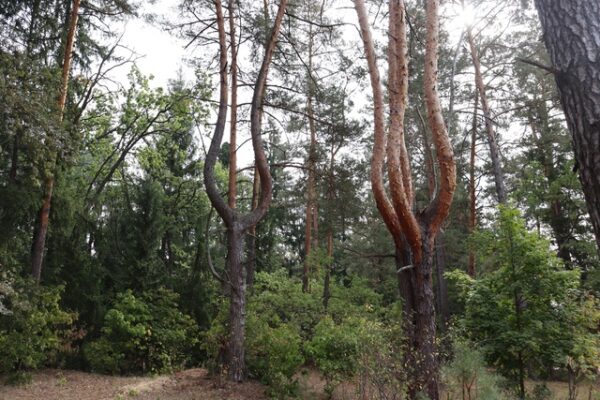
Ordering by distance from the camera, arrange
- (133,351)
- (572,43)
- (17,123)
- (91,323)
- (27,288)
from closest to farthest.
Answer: (572,43), (17,123), (27,288), (133,351), (91,323)

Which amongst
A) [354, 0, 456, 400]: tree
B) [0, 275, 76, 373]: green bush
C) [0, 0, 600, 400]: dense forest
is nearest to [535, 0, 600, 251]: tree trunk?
[0, 0, 600, 400]: dense forest

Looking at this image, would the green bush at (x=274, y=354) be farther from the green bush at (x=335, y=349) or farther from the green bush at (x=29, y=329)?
the green bush at (x=29, y=329)

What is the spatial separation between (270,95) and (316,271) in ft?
21.4

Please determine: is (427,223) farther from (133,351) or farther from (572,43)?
(133,351)

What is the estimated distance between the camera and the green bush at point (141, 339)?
10164 mm

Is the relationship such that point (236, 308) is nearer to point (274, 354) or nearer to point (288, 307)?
point (274, 354)

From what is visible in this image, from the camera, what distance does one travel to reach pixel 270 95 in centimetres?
1005

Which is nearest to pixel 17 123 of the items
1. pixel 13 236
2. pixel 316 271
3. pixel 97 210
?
pixel 13 236

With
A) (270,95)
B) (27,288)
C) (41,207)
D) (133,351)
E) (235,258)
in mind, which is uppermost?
(270,95)

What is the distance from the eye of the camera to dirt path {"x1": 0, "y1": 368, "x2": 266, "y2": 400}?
7602mm

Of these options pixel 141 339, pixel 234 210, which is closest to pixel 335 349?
pixel 234 210

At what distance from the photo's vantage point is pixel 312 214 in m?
18.2

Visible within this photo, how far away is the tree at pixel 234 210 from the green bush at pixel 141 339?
2.95 metres

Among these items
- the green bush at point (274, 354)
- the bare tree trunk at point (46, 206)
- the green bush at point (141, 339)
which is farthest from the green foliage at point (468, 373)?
the bare tree trunk at point (46, 206)
